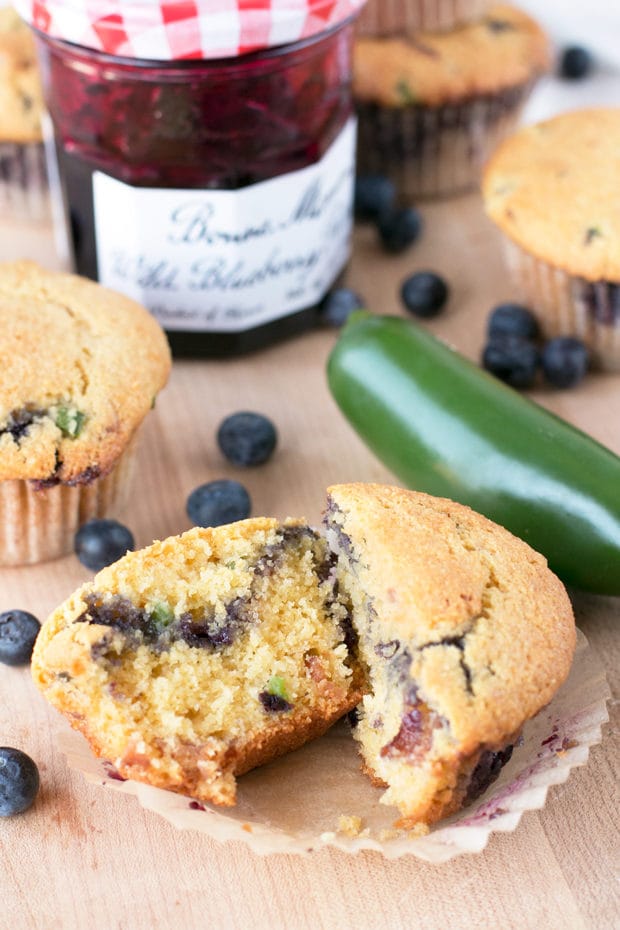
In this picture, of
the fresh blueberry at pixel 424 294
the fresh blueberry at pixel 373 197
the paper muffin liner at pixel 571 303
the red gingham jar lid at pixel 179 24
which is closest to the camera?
the red gingham jar lid at pixel 179 24

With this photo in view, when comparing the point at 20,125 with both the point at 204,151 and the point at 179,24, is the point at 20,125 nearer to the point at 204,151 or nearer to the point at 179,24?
the point at 204,151

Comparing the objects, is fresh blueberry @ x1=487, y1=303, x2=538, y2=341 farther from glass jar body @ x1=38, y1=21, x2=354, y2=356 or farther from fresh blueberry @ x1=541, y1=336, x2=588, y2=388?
glass jar body @ x1=38, y1=21, x2=354, y2=356

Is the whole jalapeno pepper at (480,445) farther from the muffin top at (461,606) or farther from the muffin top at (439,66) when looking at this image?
the muffin top at (439,66)

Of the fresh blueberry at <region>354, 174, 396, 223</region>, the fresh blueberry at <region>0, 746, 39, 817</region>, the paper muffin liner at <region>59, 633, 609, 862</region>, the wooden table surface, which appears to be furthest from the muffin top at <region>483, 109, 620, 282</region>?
the fresh blueberry at <region>0, 746, 39, 817</region>

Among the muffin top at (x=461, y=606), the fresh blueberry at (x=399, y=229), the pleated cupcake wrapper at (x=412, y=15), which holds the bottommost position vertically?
the fresh blueberry at (x=399, y=229)

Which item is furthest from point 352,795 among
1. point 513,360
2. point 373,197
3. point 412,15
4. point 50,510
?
point 412,15

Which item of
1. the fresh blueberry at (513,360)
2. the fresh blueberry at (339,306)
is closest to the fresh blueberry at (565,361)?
the fresh blueberry at (513,360)

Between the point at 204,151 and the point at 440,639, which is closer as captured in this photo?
the point at 440,639
